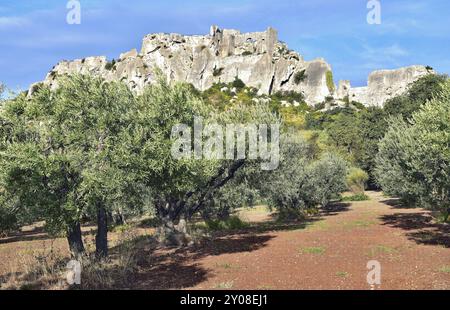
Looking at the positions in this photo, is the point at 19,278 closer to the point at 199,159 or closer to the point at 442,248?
the point at 199,159

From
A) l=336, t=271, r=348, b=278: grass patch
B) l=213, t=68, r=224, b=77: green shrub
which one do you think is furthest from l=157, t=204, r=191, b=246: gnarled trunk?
l=213, t=68, r=224, b=77: green shrub

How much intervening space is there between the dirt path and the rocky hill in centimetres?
13100

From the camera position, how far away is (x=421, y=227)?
35469 millimetres

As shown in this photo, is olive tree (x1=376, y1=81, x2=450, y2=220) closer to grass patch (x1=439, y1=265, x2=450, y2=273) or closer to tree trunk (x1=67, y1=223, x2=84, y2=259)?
grass patch (x1=439, y1=265, x2=450, y2=273)

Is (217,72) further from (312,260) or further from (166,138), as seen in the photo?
(312,260)

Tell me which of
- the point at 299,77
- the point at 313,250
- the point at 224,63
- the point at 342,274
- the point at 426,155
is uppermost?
the point at 224,63

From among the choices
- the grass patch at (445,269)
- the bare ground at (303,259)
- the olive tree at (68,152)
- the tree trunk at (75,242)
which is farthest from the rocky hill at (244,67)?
the grass patch at (445,269)

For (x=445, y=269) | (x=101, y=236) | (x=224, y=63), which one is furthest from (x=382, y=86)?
(x=101, y=236)

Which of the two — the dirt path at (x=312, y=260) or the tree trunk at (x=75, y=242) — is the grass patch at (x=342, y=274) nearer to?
the dirt path at (x=312, y=260)

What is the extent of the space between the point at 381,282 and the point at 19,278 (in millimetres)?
17302

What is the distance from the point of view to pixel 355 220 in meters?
42.2

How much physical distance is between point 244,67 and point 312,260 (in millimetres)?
157950

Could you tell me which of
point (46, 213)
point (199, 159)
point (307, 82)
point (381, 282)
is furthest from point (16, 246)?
point (307, 82)

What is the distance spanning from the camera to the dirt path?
59.1 feet
